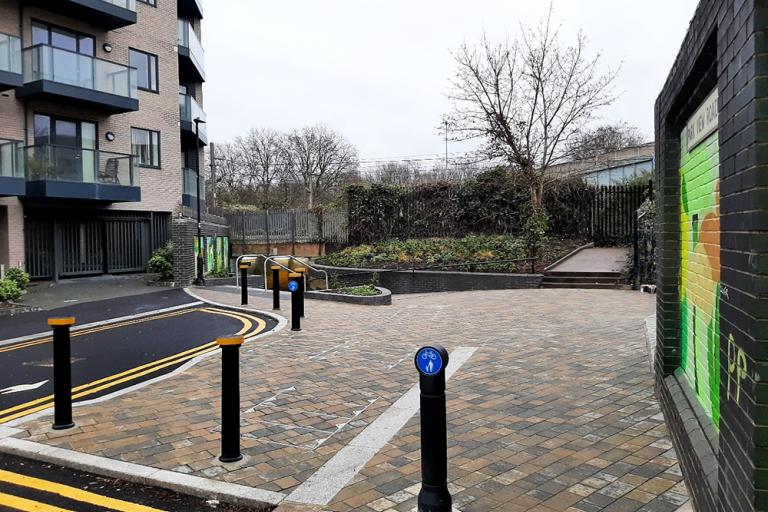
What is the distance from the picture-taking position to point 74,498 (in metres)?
3.98

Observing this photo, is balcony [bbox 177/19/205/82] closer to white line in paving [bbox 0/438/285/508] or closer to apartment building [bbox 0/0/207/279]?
apartment building [bbox 0/0/207/279]

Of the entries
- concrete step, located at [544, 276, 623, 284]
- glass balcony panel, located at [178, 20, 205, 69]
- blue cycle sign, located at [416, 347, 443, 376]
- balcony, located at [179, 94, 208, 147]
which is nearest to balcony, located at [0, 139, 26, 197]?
balcony, located at [179, 94, 208, 147]

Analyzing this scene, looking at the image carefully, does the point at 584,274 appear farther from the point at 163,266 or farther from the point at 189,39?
the point at 189,39

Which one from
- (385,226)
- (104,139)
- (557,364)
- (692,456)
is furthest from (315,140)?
(692,456)

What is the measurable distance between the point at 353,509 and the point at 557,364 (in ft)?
14.4

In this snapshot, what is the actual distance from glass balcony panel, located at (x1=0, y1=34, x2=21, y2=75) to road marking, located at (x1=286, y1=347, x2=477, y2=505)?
1746 cm

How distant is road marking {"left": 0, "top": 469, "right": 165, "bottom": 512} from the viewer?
3838mm

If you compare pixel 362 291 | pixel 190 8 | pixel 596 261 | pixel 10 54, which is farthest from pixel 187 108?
pixel 596 261

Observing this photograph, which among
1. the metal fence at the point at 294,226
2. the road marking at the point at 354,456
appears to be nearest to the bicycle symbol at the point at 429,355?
the road marking at the point at 354,456

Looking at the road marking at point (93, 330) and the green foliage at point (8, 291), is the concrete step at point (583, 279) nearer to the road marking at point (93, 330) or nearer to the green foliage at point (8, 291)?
the road marking at point (93, 330)

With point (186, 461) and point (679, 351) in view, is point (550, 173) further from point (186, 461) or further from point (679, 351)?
point (186, 461)

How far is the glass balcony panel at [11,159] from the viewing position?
55.7 feet

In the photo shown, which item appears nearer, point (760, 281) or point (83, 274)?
point (760, 281)

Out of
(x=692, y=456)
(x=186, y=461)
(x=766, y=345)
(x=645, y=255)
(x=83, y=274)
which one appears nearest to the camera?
(x=766, y=345)
